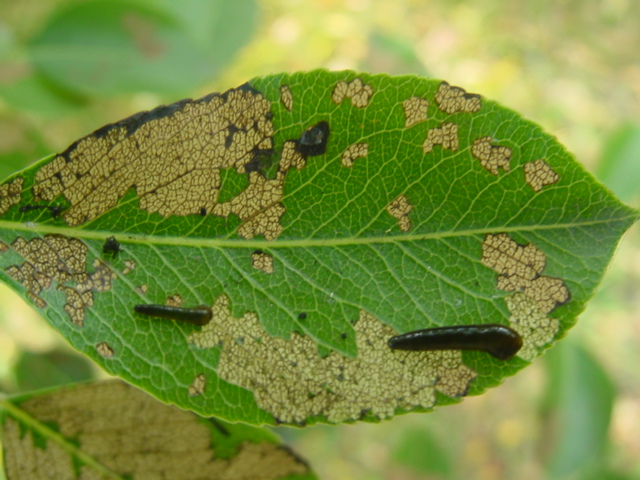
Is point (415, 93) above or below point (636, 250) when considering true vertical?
below

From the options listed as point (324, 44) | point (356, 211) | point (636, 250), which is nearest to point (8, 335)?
point (324, 44)

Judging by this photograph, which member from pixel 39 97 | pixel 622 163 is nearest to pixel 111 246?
pixel 39 97

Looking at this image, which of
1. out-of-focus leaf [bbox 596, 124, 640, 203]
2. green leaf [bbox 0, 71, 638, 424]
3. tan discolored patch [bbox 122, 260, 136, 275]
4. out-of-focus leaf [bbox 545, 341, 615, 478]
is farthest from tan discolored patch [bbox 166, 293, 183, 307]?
out-of-focus leaf [bbox 545, 341, 615, 478]

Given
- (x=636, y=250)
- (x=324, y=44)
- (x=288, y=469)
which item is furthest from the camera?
(x=636, y=250)

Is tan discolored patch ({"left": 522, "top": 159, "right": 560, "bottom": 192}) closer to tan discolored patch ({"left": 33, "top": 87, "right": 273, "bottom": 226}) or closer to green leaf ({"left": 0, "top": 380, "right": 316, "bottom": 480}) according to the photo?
tan discolored patch ({"left": 33, "top": 87, "right": 273, "bottom": 226})

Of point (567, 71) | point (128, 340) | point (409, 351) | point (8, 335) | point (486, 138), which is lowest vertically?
point (128, 340)

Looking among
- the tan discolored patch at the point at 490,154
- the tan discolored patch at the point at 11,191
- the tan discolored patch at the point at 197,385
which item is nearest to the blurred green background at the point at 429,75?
the tan discolored patch at the point at 11,191

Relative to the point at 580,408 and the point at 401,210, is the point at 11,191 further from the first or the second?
the point at 580,408

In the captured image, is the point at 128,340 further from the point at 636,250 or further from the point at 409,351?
the point at 636,250
